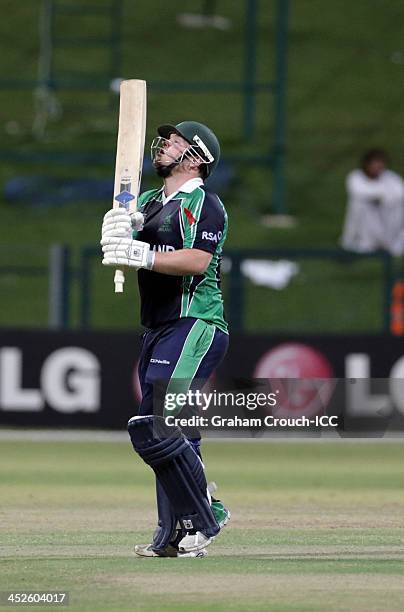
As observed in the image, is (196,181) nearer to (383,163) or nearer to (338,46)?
(383,163)

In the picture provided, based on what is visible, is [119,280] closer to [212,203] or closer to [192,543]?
[212,203]

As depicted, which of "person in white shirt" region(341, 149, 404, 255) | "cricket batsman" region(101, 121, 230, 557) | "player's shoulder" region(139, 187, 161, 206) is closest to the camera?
"cricket batsman" region(101, 121, 230, 557)

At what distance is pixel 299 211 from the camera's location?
78.1 ft

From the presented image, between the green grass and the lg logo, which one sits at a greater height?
the green grass

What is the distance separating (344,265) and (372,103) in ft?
37.1

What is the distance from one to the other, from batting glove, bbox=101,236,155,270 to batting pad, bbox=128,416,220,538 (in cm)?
71

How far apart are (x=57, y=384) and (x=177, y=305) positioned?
28.7ft

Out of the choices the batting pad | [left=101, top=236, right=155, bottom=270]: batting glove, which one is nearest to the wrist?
[left=101, top=236, right=155, bottom=270]: batting glove

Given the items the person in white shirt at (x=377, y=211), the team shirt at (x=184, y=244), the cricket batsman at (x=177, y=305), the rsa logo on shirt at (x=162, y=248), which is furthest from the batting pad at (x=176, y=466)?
the person in white shirt at (x=377, y=211)

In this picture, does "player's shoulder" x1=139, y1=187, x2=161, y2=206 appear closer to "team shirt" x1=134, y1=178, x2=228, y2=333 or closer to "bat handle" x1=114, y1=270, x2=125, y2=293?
"team shirt" x1=134, y1=178, x2=228, y2=333

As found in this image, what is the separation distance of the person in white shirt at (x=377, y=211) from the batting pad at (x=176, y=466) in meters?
11.1

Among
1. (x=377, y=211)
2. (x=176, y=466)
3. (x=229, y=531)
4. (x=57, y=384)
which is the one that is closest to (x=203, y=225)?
(x=176, y=466)

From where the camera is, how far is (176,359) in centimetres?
750

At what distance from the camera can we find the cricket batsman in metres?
7.38
